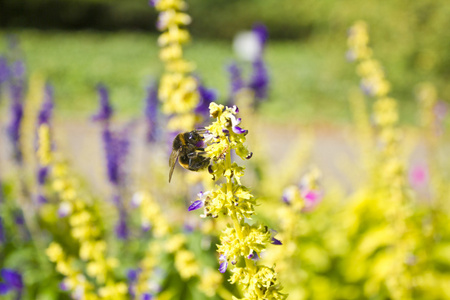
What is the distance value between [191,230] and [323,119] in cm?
1042

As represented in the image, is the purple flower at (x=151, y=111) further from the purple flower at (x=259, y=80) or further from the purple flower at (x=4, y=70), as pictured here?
the purple flower at (x=4, y=70)

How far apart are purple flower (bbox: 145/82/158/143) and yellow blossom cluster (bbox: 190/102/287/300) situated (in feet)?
8.09

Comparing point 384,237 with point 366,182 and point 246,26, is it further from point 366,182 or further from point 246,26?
point 246,26

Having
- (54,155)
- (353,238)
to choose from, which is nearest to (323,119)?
(353,238)

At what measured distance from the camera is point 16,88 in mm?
3502

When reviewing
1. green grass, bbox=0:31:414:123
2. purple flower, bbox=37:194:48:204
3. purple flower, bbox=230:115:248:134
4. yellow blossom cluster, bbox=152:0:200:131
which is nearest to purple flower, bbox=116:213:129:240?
purple flower, bbox=37:194:48:204

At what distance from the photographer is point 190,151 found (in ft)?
4.32

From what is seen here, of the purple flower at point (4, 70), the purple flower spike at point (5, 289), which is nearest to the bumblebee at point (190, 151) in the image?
the purple flower spike at point (5, 289)

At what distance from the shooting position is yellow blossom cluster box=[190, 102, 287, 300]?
3.02ft

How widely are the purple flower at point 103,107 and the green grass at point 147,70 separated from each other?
24.9ft

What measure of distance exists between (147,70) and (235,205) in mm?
15914

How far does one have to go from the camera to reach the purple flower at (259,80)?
3.85 m

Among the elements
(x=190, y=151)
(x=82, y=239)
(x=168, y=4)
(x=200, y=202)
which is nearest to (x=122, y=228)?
(x=82, y=239)

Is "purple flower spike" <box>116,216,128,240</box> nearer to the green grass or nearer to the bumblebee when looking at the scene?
the bumblebee
